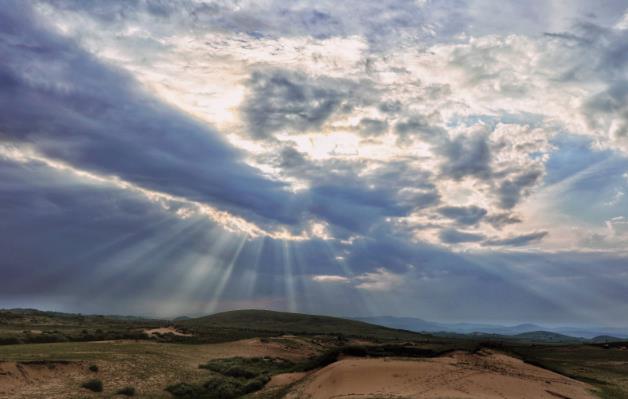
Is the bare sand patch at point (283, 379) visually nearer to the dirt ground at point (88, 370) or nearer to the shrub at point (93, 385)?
the dirt ground at point (88, 370)

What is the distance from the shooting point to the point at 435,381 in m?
22.9

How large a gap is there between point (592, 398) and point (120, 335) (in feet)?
179

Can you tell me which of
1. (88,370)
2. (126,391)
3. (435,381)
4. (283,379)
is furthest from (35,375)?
(435,381)

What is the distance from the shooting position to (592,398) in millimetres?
23469

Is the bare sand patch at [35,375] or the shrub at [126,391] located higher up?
the bare sand patch at [35,375]

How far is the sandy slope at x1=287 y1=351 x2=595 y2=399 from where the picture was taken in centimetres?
2114

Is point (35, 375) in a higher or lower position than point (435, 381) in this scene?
lower

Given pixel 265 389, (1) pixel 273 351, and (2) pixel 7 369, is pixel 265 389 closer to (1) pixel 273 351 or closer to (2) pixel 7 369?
(2) pixel 7 369

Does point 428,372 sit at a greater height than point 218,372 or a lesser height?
greater

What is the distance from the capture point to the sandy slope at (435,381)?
21141 millimetres

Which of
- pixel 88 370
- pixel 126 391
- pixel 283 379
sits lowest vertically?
pixel 126 391

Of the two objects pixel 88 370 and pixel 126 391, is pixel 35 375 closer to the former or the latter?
pixel 88 370

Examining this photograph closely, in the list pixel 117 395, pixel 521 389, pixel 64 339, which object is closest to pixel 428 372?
pixel 521 389

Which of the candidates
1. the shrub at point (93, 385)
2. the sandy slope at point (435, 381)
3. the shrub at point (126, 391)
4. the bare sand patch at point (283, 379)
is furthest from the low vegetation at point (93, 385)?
the sandy slope at point (435, 381)
